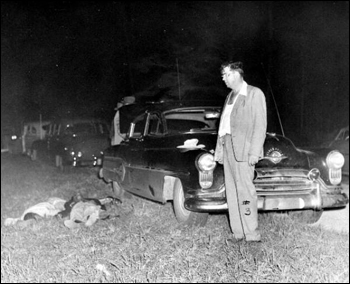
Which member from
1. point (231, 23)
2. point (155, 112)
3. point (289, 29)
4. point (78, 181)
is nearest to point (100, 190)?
point (78, 181)

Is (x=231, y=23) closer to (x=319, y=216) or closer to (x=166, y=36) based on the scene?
(x=166, y=36)

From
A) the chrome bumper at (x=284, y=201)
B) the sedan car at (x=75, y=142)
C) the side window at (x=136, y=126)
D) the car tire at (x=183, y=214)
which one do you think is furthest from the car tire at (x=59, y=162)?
the chrome bumper at (x=284, y=201)

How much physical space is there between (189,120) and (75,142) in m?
5.76

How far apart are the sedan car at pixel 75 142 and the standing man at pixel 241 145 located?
612 cm

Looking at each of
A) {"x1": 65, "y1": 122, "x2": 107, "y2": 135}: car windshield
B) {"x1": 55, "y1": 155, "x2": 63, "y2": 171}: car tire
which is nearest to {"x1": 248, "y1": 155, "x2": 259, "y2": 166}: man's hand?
{"x1": 55, "y1": 155, "x2": 63, "y2": 171}: car tire

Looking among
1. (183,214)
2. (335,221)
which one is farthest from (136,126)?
(335,221)

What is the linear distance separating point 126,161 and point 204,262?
3.01 m

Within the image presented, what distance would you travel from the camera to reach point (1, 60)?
19.3 metres

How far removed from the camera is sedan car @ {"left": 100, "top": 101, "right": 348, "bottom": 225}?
4191mm

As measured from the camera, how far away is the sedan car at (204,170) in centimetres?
419

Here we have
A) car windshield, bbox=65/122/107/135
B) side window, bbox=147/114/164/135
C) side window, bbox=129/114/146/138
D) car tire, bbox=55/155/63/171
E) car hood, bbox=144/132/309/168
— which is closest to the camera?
car hood, bbox=144/132/309/168

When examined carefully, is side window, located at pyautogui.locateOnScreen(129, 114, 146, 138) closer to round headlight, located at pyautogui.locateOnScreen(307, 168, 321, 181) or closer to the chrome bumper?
the chrome bumper

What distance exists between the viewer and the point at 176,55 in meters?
10.7

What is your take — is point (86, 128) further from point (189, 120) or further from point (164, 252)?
point (164, 252)
